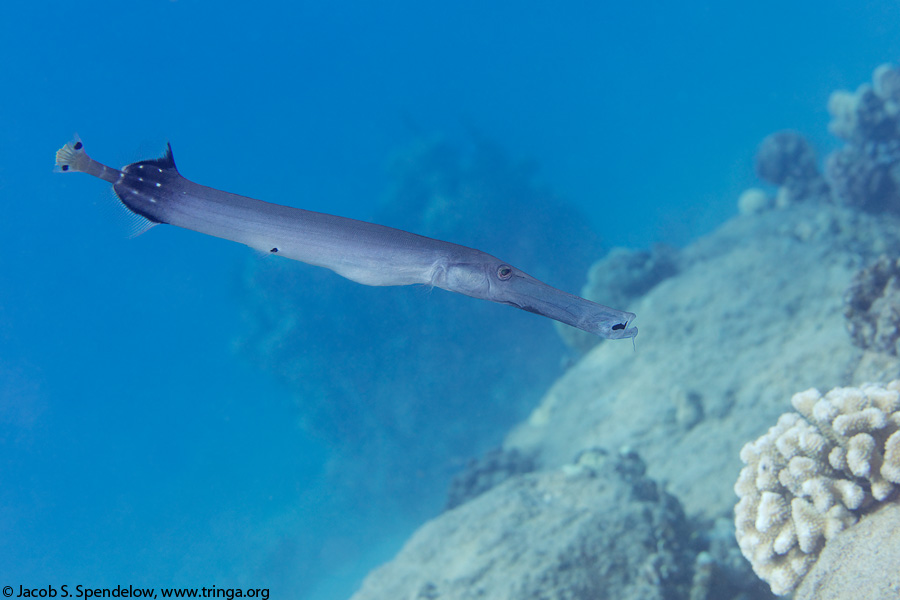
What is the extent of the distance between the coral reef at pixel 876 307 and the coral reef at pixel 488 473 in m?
7.31

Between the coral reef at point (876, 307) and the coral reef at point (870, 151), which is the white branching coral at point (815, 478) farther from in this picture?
the coral reef at point (870, 151)

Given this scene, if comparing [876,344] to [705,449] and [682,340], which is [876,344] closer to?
[705,449]

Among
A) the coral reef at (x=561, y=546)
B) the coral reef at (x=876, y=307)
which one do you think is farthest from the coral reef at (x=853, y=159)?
the coral reef at (x=561, y=546)

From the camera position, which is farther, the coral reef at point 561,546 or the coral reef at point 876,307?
the coral reef at point 876,307

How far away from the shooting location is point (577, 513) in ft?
16.9

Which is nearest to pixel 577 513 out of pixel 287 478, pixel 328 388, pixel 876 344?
pixel 876 344

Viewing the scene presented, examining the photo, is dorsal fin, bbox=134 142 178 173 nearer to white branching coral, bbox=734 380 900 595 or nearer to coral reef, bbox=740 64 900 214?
white branching coral, bbox=734 380 900 595

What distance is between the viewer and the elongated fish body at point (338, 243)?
86.3 inches

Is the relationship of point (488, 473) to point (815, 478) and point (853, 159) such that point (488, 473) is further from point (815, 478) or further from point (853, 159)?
point (853, 159)

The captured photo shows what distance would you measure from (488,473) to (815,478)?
887 centimetres

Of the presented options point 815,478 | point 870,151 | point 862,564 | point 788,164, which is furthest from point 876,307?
point 788,164

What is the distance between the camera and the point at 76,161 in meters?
2.25

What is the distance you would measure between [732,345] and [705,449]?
227cm

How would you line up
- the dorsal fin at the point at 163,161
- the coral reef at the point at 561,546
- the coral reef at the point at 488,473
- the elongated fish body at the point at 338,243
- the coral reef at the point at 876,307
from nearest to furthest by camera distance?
the elongated fish body at the point at 338,243, the dorsal fin at the point at 163,161, the coral reef at the point at 561,546, the coral reef at the point at 876,307, the coral reef at the point at 488,473
